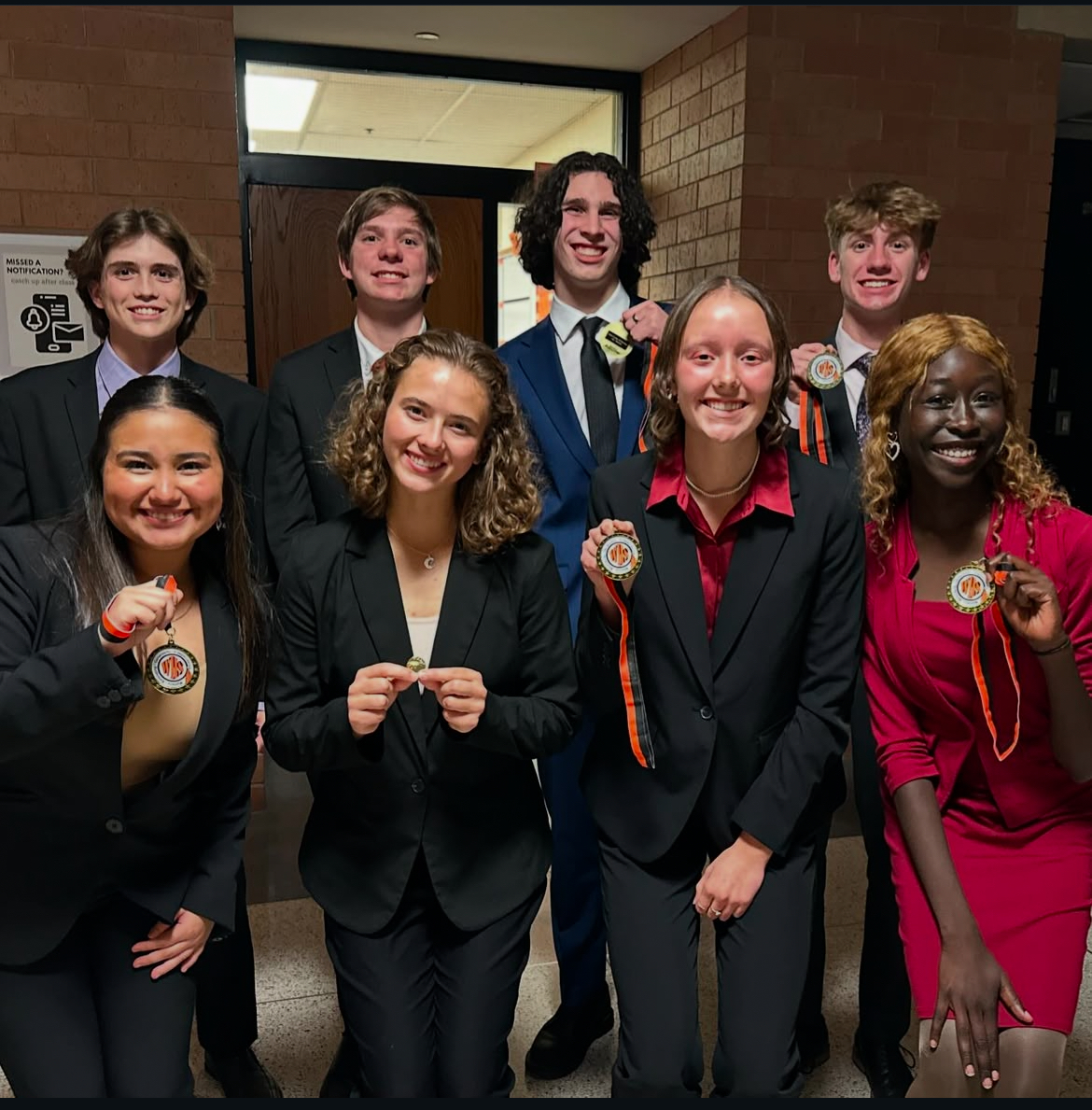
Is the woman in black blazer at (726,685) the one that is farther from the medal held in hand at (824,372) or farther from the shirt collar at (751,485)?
the medal held in hand at (824,372)

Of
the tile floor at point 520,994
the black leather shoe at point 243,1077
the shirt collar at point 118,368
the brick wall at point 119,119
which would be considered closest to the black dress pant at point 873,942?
the tile floor at point 520,994

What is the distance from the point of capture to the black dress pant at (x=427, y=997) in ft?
5.92

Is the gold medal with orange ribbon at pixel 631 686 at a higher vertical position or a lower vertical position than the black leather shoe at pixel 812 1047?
higher

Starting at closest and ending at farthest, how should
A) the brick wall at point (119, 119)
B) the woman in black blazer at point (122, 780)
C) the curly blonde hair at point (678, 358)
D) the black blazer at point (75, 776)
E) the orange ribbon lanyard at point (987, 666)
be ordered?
the black blazer at point (75, 776) < the woman in black blazer at point (122, 780) < the orange ribbon lanyard at point (987, 666) < the curly blonde hair at point (678, 358) < the brick wall at point (119, 119)

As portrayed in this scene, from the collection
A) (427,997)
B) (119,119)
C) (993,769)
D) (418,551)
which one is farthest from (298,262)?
(993,769)

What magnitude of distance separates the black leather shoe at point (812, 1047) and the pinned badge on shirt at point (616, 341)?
1566mm

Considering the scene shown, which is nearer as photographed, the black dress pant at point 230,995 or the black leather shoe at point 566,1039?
the black dress pant at point 230,995

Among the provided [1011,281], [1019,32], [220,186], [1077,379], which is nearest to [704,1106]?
[220,186]

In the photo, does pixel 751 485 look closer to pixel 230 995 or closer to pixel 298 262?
pixel 230 995

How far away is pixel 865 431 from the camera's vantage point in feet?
7.66

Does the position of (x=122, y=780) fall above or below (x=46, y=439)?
below

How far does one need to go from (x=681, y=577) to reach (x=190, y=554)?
Answer: 897mm

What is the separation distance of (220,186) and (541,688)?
3605 mm

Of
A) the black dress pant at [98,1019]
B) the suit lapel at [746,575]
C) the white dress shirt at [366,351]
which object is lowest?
the black dress pant at [98,1019]
